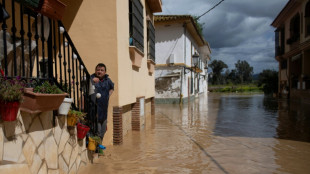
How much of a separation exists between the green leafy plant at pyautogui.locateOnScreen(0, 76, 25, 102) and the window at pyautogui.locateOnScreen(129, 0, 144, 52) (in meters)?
4.28

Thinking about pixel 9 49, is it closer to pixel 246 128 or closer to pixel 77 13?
pixel 77 13

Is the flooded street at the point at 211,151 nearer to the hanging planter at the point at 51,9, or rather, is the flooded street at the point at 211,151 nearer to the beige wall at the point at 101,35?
the beige wall at the point at 101,35

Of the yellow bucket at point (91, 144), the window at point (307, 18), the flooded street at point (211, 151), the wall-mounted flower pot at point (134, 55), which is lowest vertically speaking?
the flooded street at point (211, 151)

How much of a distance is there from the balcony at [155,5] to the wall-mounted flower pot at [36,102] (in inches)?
273

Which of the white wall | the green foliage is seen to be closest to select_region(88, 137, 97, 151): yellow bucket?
the green foliage

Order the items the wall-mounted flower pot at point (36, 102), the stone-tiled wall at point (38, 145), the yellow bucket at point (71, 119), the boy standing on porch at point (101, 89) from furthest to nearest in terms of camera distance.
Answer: the boy standing on porch at point (101, 89) < the yellow bucket at point (71, 119) < the wall-mounted flower pot at point (36, 102) < the stone-tiled wall at point (38, 145)

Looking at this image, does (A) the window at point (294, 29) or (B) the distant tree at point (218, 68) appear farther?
(B) the distant tree at point (218, 68)

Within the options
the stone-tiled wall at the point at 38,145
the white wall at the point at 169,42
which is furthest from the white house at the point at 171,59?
the stone-tiled wall at the point at 38,145

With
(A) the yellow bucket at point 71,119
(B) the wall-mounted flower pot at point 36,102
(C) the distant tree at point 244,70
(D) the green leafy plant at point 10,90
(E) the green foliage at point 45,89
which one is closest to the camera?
(D) the green leafy plant at point 10,90

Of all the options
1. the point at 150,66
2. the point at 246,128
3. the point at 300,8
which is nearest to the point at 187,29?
the point at 300,8

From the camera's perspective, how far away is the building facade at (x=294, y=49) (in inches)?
613

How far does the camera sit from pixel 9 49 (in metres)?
2.77

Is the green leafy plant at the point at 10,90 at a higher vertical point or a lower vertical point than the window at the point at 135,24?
lower

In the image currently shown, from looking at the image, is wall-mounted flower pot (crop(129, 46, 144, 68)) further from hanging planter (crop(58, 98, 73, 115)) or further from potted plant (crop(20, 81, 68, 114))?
potted plant (crop(20, 81, 68, 114))
